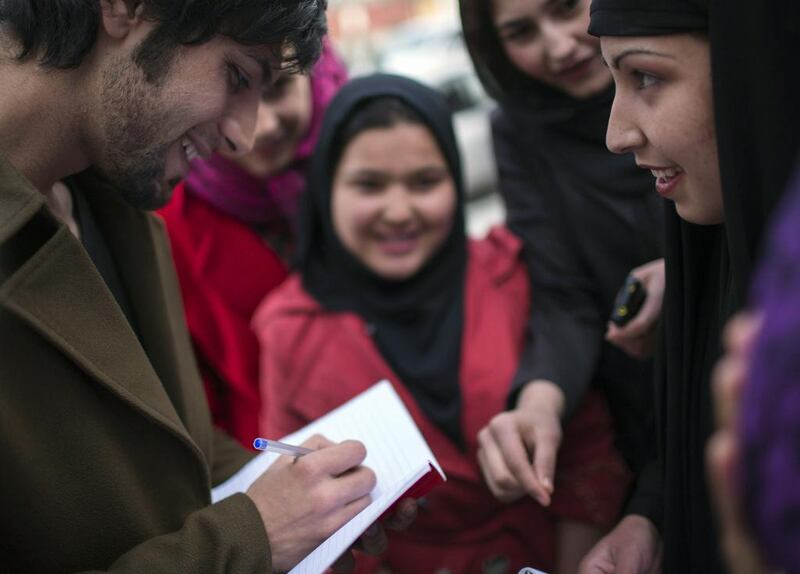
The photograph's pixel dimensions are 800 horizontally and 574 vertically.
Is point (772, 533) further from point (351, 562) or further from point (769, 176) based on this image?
point (351, 562)

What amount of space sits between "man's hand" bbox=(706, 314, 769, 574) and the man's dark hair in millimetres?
1205

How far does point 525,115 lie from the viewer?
2.24 meters

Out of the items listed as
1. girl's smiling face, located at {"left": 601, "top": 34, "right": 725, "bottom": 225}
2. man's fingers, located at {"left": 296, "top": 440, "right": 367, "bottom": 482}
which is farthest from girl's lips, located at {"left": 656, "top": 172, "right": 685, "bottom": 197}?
man's fingers, located at {"left": 296, "top": 440, "right": 367, "bottom": 482}

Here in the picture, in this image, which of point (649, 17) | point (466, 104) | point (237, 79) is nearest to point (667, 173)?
point (649, 17)

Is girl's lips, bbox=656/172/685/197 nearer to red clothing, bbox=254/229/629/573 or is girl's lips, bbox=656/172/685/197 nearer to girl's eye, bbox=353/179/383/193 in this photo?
red clothing, bbox=254/229/629/573

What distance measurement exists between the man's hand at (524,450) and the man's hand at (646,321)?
9.7 inches

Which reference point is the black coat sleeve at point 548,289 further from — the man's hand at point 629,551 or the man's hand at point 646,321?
the man's hand at point 629,551

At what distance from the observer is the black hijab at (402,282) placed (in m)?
2.18

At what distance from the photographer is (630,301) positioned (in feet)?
5.64

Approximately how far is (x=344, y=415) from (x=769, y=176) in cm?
104

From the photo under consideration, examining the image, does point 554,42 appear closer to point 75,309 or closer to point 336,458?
point 336,458

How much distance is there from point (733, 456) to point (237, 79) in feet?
4.36

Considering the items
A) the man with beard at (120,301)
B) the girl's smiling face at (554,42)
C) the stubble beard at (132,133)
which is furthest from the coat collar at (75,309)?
the girl's smiling face at (554,42)

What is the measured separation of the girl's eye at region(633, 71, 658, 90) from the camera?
1187mm
